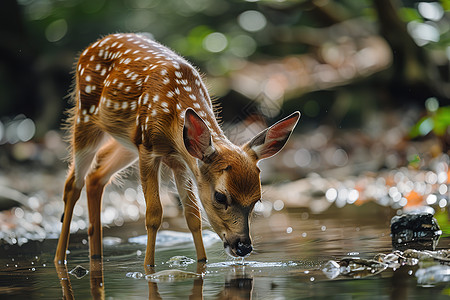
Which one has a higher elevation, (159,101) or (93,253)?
(159,101)

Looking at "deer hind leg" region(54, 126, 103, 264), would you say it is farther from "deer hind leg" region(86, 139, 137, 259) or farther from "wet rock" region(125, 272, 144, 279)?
"wet rock" region(125, 272, 144, 279)

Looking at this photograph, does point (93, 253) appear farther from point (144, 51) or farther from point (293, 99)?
point (293, 99)

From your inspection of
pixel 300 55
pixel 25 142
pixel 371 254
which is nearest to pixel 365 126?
pixel 300 55

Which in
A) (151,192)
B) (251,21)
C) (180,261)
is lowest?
(180,261)

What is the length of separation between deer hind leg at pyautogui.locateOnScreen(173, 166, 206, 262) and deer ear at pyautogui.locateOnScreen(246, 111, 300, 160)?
0.63 metres

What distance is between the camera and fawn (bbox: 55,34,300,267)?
15.3ft

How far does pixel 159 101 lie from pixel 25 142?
8.85m

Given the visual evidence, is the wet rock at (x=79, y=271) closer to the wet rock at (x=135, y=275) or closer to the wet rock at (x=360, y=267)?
the wet rock at (x=135, y=275)

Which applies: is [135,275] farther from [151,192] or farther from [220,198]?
[151,192]

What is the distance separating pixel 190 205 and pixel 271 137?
2.96ft

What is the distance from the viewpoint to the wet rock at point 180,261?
16.3ft

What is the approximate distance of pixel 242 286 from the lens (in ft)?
13.0

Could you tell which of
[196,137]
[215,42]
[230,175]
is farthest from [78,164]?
[215,42]

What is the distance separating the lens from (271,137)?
16.0 ft
